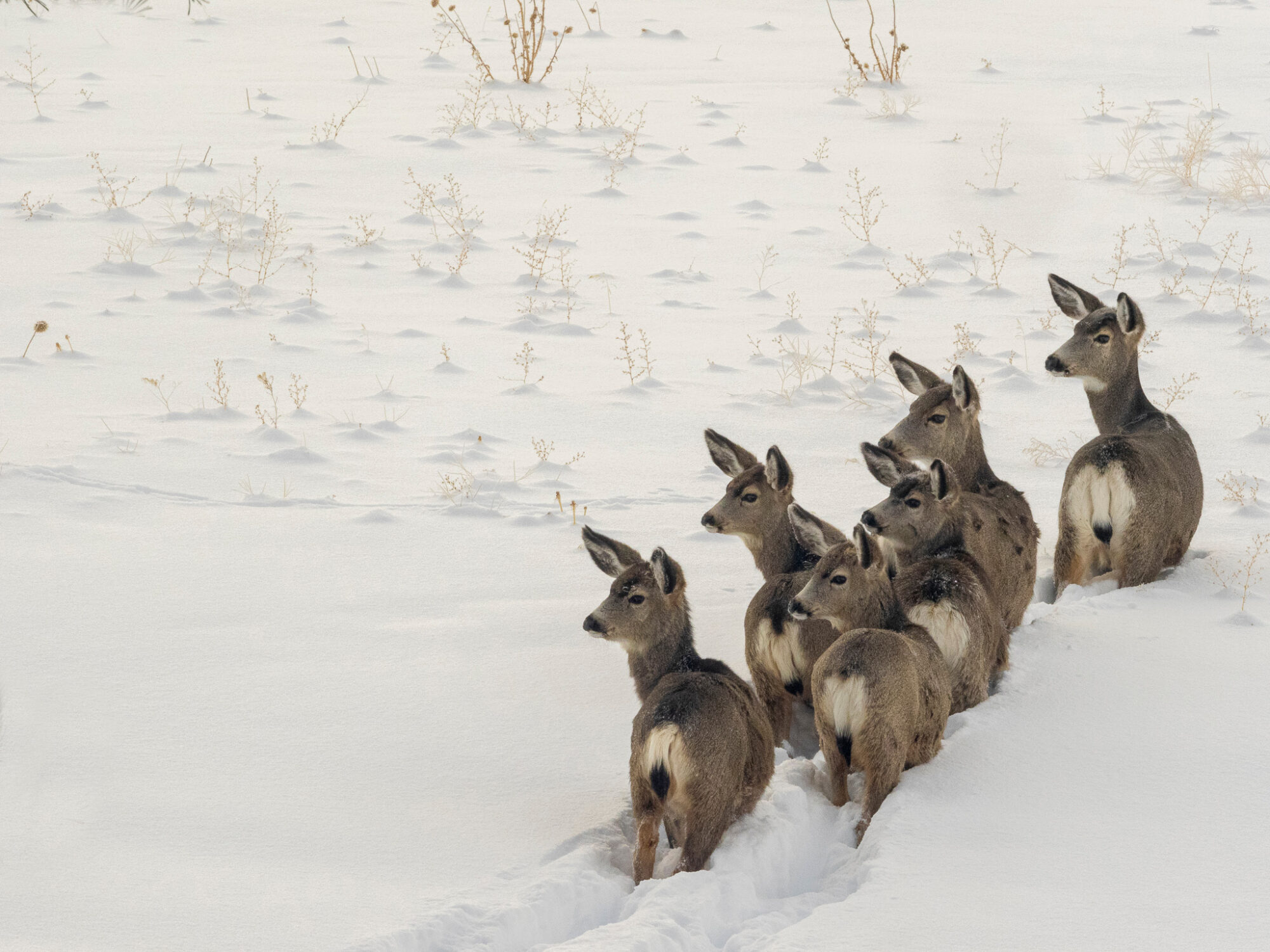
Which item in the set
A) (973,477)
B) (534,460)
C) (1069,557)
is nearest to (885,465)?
(973,477)

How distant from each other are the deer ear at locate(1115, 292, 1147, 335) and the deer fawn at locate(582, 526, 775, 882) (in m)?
3.17

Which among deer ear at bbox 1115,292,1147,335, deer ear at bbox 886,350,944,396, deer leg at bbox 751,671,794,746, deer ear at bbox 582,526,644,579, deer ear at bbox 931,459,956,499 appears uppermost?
deer ear at bbox 1115,292,1147,335

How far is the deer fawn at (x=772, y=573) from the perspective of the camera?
562 centimetres

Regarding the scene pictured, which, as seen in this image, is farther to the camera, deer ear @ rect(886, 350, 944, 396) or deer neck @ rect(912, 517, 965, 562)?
deer ear @ rect(886, 350, 944, 396)

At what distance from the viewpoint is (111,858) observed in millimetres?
4543

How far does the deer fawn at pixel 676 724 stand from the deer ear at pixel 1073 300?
3.31 m

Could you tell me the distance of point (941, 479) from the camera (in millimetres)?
5926

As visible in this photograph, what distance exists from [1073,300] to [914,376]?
3.37ft

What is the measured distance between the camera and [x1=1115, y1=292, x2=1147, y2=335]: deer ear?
7.22 meters

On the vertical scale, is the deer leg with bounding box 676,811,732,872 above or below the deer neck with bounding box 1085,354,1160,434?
below

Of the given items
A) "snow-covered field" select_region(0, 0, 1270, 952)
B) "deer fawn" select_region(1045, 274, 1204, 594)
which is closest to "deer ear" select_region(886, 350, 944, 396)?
"deer fawn" select_region(1045, 274, 1204, 594)

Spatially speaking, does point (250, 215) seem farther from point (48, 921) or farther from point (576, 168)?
point (48, 921)

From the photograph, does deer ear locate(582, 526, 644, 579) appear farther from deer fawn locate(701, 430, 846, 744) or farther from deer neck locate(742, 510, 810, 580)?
deer neck locate(742, 510, 810, 580)

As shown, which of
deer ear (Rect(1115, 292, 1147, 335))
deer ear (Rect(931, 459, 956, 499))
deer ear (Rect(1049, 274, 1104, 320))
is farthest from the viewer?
deer ear (Rect(1049, 274, 1104, 320))
